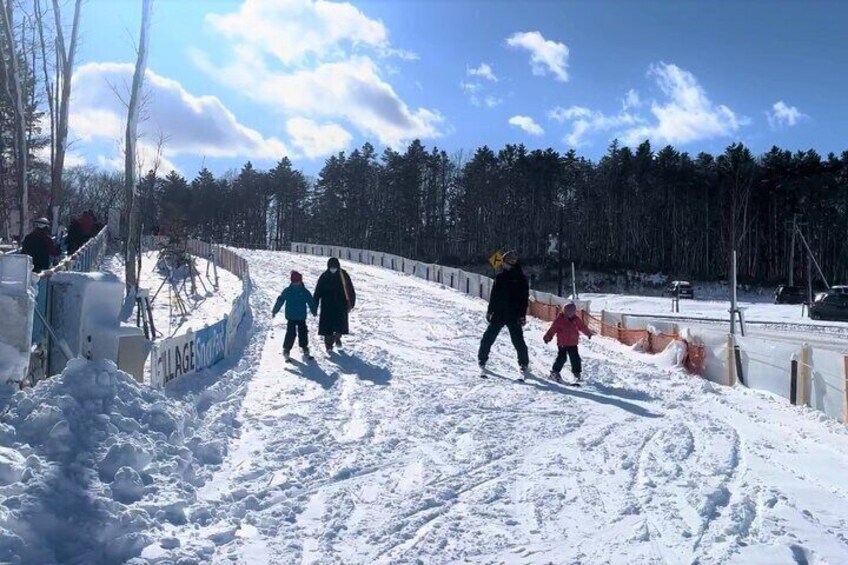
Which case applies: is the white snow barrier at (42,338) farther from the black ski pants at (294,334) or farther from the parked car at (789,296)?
the parked car at (789,296)

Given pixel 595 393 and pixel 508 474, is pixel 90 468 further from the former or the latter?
pixel 595 393

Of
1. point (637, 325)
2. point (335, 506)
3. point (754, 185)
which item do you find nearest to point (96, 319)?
point (335, 506)

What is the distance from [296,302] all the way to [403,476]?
6.59m

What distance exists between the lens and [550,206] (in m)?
81.1

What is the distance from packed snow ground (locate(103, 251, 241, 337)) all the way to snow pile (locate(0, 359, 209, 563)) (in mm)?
7272

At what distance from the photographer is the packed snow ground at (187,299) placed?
56.6 ft

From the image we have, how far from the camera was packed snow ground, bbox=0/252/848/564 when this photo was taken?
13.8 feet

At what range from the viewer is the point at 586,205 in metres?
79.3

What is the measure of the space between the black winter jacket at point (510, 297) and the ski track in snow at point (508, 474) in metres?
0.96

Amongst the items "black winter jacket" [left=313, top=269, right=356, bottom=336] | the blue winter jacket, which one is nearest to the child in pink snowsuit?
"black winter jacket" [left=313, top=269, right=356, bottom=336]

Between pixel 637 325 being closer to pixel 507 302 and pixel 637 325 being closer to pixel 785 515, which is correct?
pixel 507 302

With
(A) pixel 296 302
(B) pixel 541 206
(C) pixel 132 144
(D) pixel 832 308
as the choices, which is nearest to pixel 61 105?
(C) pixel 132 144

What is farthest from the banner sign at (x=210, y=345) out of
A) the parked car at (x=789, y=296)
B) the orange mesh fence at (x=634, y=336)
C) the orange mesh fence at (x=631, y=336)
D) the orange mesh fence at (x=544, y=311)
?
the parked car at (x=789, y=296)

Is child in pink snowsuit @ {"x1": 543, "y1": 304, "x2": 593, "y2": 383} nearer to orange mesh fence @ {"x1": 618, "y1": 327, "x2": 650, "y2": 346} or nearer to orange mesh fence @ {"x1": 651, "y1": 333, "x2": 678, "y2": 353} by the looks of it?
orange mesh fence @ {"x1": 651, "y1": 333, "x2": 678, "y2": 353}
